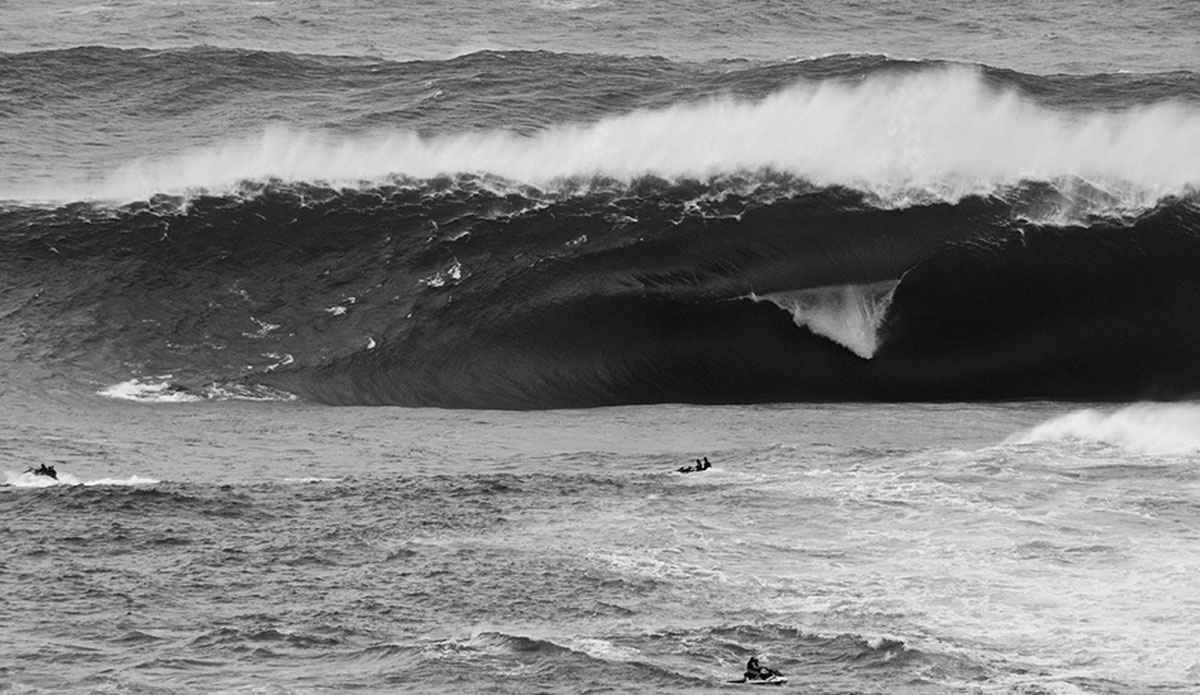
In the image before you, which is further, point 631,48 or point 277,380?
point 631,48

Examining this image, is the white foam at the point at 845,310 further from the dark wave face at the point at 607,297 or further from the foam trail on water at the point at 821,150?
the foam trail on water at the point at 821,150

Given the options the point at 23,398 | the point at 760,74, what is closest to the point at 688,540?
the point at 23,398

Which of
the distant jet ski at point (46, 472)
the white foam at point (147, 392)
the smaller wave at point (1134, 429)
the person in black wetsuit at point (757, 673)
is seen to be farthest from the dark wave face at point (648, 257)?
the person in black wetsuit at point (757, 673)

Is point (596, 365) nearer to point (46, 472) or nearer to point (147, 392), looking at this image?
point (147, 392)

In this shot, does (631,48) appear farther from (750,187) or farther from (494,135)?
(750,187)

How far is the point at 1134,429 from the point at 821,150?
1303cm

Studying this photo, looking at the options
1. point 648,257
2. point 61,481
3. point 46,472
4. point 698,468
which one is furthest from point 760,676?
point 648,257

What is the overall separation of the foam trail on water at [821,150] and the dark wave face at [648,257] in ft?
0.29

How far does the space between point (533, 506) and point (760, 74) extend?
27.5 metres

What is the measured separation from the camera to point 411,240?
43094 mm

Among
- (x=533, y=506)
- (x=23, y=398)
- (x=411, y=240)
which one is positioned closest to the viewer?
(x=533, y=506)

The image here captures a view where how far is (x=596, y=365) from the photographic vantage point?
1542 inches

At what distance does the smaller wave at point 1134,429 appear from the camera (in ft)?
110

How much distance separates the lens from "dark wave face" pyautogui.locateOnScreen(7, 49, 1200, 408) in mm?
39000
